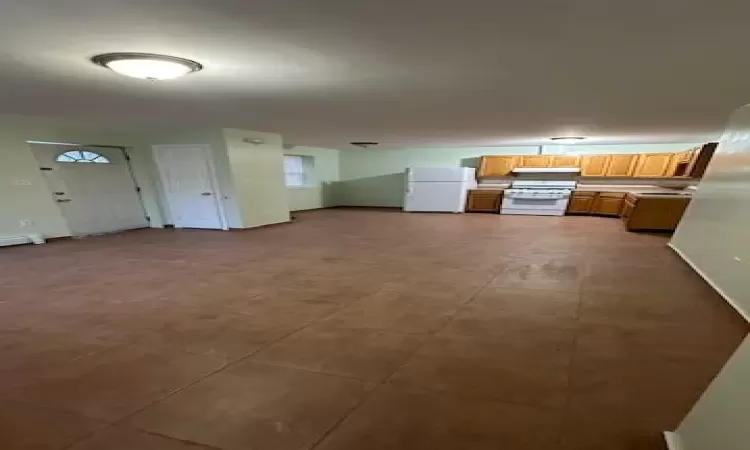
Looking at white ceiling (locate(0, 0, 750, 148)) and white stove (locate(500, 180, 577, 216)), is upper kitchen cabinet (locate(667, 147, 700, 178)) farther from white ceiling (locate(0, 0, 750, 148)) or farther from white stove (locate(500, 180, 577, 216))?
white ceiling (locate(0, 0, 750, 148))

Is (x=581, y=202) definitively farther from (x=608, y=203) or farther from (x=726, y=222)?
(x=726, y=222)

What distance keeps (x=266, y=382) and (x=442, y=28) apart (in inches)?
91.4

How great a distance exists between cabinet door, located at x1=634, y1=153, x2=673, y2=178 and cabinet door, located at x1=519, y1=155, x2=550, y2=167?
2.20 m

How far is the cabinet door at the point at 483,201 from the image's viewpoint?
991 cm

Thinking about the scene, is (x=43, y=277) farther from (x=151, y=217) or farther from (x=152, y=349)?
(x=151, y=217)

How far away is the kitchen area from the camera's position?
8.41 meters

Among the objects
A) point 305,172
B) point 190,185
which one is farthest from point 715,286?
point 305,172

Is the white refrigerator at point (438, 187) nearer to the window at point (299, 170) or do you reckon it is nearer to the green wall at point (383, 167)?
A: the green wall at point (383, 167)

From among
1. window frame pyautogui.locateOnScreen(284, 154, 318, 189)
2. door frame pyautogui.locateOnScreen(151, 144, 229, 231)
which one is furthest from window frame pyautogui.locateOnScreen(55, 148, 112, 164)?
window frame pyautogui.locateOnScreen(284, 154, 318, 189)

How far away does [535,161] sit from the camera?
9695 millimetres

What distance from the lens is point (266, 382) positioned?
196 centimetres

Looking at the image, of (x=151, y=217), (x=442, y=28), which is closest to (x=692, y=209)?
(x=442, y=28)

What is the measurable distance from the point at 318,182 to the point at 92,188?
613cm

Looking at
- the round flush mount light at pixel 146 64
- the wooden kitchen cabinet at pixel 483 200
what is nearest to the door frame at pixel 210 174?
the round flush mount light at pixel 146 64
